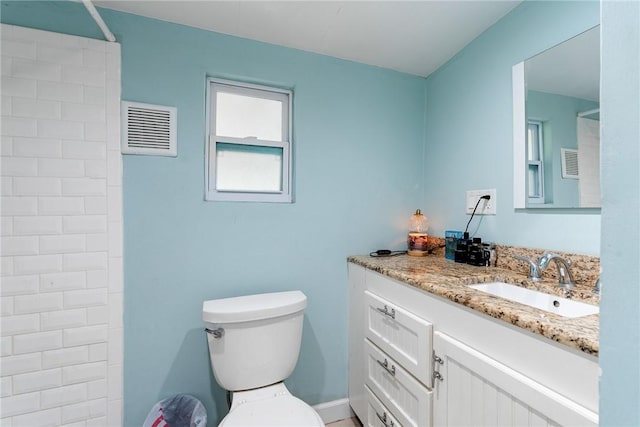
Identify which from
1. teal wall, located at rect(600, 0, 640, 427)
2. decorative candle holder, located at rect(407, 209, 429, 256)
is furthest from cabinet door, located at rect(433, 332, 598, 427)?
decorative candle holder, located at rect(407, 209, 429, 256)

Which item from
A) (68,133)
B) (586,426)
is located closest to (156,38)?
(68,133)

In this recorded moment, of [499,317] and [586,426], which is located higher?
[499,317]

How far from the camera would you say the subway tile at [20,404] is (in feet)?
3.88

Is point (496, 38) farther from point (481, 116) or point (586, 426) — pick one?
Result: point (586, 426)

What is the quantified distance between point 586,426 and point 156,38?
2.07 m

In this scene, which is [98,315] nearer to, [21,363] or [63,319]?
[63,319]

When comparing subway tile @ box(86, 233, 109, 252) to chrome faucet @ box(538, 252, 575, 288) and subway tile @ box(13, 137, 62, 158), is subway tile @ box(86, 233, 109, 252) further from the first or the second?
chrome faucet @ box(538, 252, 575, 288)

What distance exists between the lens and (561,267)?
108cm

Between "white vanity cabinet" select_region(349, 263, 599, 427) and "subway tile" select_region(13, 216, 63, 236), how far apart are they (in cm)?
146

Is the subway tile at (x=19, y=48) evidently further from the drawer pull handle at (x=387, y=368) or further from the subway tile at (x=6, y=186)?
the drawer pull handle at (x=387, y=368)

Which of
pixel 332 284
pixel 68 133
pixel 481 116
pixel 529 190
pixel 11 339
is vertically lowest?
pixel 11 339

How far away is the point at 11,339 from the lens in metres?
1.19

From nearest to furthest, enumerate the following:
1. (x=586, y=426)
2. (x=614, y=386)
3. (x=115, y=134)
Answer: (x=614, y=386) < (x=586, y=426) < (x=115, y=134)

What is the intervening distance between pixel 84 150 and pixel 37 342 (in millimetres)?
868
